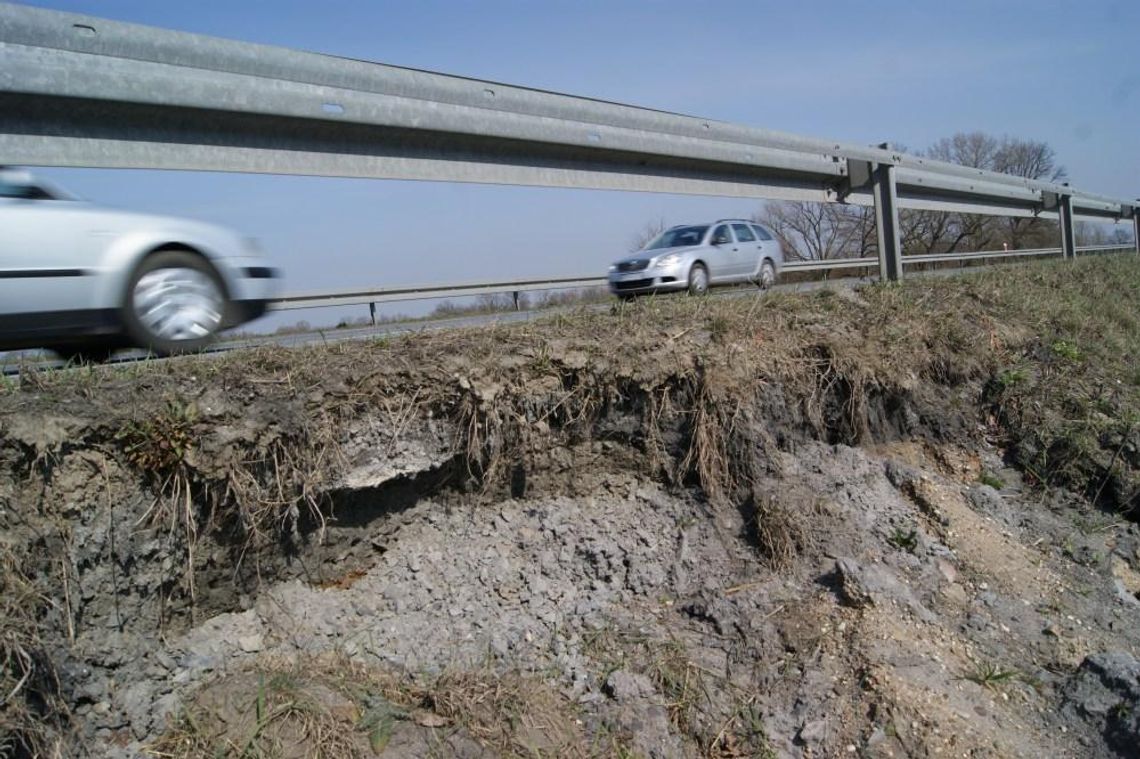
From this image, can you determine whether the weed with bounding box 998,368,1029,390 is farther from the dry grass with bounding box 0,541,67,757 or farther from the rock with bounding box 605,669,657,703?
the dry grass with bounding box 0,541,67,757

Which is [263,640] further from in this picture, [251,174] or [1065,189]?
[1065,189]

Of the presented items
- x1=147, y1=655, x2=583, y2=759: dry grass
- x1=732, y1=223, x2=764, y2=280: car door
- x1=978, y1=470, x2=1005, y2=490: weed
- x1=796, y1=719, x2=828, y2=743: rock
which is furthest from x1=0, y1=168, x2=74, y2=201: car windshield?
x1=732, y1=223, x2=764, y2=280: car door

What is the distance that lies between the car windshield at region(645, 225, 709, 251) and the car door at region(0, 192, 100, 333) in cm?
914

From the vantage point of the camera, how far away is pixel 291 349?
15.8 ft

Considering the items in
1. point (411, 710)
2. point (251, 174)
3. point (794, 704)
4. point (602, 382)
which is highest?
point (251, 174)

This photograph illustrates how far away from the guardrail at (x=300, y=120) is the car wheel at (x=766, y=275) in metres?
5.50

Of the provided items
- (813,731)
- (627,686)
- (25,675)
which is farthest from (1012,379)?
(25,675)

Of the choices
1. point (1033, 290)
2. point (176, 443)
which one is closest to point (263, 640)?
point (176, 443)

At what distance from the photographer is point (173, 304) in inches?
213

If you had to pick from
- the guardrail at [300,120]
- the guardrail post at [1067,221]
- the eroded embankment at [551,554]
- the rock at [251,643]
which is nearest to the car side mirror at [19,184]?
the guardrail at [300,120]

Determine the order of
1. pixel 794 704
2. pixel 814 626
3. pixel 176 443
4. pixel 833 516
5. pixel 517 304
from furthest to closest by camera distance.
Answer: pixel 517 304
pixel 833 516
pixel 814 626
pixel 794 704
pixel 176 443

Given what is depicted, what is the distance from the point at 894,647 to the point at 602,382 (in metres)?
2.26

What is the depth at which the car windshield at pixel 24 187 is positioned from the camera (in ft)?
16.2

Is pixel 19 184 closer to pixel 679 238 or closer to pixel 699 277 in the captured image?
pixel 699 277
